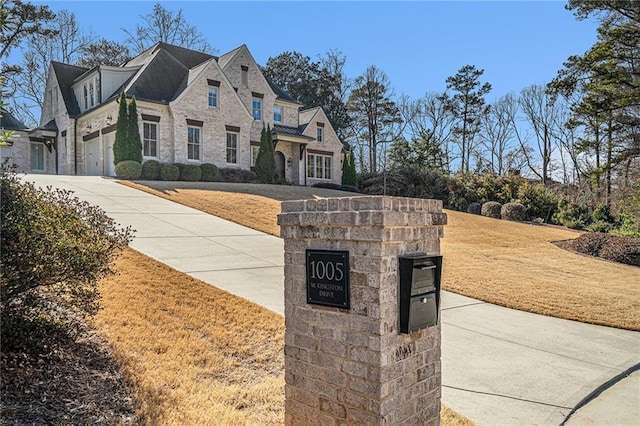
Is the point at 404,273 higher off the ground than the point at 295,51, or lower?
lower

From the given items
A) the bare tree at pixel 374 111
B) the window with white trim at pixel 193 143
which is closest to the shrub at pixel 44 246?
the window with white trim at pixel 193 143

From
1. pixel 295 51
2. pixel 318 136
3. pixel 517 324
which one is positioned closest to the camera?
pixel 517 324

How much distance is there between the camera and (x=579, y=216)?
21.0m

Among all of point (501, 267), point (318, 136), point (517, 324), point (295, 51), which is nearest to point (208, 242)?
point (517, 324)

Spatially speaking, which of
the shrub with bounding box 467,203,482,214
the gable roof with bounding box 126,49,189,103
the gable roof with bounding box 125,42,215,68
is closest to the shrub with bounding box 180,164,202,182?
the gable roof with bounding box 126,49,189,103

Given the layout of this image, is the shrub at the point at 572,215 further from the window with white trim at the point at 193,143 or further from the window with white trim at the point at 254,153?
the window with white trim at the point at 193,143

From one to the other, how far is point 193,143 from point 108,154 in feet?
13.5

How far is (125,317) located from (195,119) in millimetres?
18935

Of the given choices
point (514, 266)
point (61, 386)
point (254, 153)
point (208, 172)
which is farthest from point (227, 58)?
point (61, 386)

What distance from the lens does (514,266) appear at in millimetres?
10023

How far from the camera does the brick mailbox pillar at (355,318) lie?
2281 mm

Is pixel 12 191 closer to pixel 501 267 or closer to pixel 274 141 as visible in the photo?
pixel 501 267

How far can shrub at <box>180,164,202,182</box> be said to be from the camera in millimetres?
20594

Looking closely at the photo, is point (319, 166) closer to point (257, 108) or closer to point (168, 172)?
point (257, 108)
